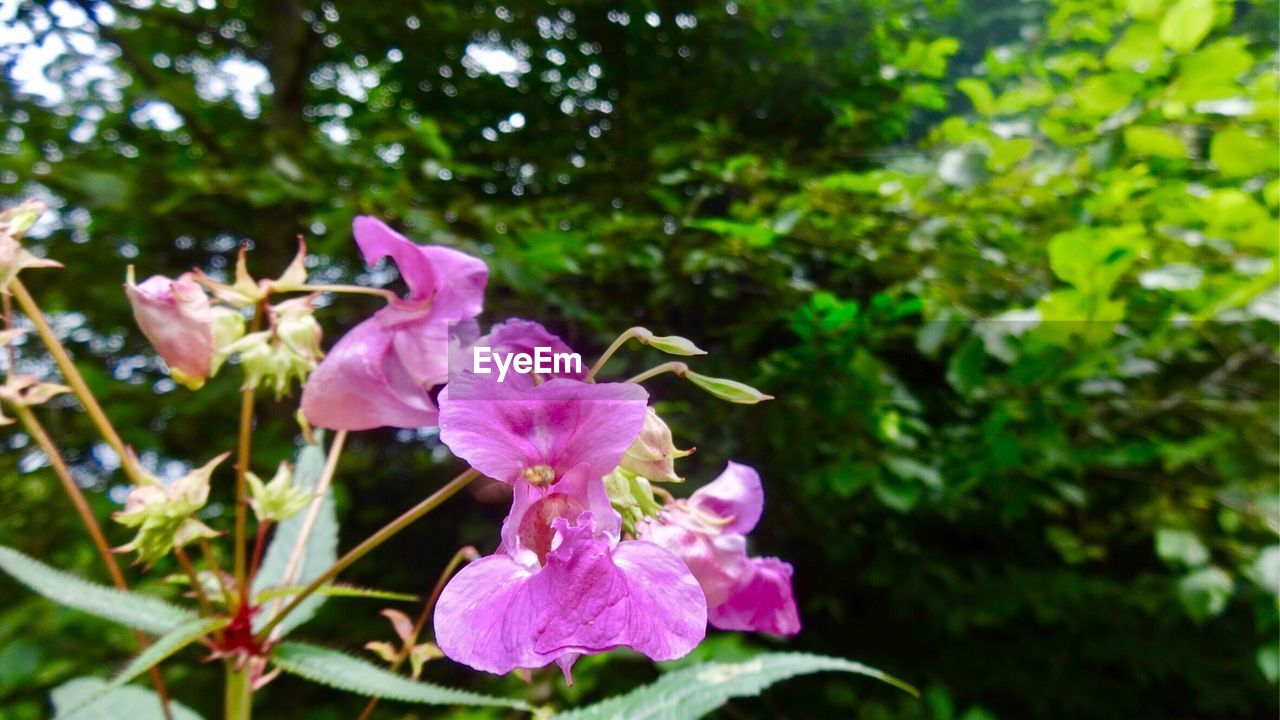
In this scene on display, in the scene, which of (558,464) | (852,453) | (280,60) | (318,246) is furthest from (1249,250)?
(280,60)

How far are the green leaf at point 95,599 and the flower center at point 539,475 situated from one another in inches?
7.1

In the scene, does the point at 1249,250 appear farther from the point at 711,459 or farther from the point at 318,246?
the point at 318,246

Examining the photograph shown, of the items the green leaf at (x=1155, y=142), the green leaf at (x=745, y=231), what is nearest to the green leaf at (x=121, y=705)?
the green leaf at (x=745, y=231)

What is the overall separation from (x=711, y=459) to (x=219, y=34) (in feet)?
2.98

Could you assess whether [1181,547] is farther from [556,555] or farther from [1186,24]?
[556,555]

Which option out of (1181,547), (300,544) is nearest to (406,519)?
(300,544)

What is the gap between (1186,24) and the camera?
1.72ft

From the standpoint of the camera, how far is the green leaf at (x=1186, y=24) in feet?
1.67

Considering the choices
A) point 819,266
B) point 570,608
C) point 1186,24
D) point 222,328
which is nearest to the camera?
point 570,608

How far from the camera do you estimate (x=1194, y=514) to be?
0.76 meters

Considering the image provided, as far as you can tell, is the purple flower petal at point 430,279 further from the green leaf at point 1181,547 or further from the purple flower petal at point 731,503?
the green leaf at point 1181,547

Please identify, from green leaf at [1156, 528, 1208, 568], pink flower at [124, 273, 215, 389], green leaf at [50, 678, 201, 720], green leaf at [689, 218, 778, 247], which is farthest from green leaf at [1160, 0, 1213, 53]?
green leaf at [50, 678, 201, 720]

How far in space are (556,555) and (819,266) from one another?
57 centimetres

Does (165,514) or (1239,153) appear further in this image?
(1239,153)
